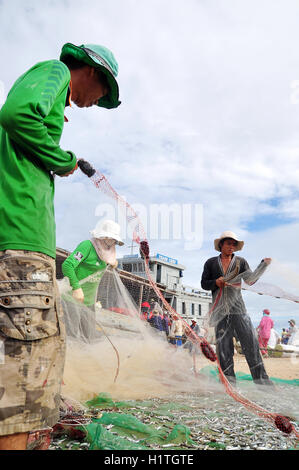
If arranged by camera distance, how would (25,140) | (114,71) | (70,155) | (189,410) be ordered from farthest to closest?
1. (189,410)
2. (114,71)
3. (70,155)
4. (25,140)

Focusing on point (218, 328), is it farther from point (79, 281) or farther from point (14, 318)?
point (14, 318)

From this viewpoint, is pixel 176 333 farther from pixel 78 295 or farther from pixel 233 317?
pixel 78 295

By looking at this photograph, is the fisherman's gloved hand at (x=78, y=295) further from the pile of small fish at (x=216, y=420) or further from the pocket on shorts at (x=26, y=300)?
the pocket on shorts at (x=26, y=300)

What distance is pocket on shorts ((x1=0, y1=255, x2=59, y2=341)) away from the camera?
60.6 inches

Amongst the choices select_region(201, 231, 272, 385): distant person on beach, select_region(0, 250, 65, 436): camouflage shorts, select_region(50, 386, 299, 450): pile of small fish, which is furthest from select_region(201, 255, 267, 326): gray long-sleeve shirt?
select_region(0, 250, 65, 436): camouflage shorts

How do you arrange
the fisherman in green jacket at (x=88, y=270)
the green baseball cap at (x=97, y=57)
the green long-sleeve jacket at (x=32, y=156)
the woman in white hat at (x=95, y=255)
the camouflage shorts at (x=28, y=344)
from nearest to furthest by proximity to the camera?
the camouflage shorts at (x=28, y=344), the green long-sleeve jacket at (x=32, y=156), the green baseball cap at (x=97, y=57), the fisherman in green jacket at (x=88, y=270), the woman in white hat at (x=95, y=255)

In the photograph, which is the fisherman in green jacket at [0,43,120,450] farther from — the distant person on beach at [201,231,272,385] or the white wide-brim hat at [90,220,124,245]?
the distant person on beach at [201,231,272,385]

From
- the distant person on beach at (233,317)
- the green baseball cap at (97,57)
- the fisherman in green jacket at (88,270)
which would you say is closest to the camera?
the green baseball cap at (97,57)

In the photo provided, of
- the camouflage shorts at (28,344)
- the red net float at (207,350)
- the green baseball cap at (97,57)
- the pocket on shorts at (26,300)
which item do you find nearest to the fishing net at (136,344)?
the red net float at (207,350)

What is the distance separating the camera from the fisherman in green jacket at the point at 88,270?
4484 mm

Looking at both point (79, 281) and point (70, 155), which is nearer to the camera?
point (70, 155)
